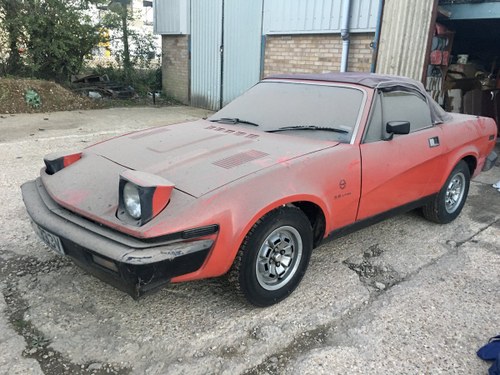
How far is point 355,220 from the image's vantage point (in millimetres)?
3305

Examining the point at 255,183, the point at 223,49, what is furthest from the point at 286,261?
the point at 223,49

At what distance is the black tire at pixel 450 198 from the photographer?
4.23 m

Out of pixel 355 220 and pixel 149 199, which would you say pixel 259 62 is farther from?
pixel 149 199

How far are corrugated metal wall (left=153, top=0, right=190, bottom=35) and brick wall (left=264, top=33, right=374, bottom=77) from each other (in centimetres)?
331

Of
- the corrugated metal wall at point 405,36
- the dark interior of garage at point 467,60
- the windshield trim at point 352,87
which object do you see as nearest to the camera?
the windshield trim at point 352,87

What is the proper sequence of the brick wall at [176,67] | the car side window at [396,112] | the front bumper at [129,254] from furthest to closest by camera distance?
the brick wall at [176,67] < the car side window at [396,112] < the front bumper at [129,254]

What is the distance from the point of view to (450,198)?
447 cm

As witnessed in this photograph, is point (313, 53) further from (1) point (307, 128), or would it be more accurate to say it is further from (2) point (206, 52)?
(1) point (307, 128)

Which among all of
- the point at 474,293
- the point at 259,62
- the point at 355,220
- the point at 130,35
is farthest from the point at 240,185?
the point at 130,35

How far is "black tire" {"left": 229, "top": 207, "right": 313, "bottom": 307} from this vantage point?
260 centimetres

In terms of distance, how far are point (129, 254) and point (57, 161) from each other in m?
1.32

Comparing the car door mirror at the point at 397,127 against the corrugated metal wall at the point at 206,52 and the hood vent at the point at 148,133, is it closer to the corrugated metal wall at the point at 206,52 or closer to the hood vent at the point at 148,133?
the hood vent at the point at 148,133

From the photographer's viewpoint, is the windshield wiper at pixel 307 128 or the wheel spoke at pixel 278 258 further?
the windshield wiper at pixel 307 128

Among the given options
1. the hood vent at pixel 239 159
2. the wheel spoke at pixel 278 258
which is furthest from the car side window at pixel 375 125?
the wheel spoke at pixel 278 258
